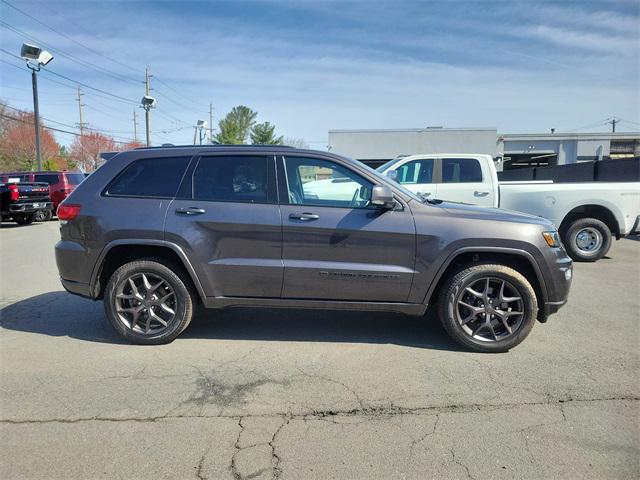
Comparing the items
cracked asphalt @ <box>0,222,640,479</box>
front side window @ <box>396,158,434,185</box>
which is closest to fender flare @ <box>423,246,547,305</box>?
cracked asphalt @ <box>0,222,640,479</box>

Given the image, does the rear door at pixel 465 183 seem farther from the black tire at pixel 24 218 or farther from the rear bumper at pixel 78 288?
the black tire at pixel 24 218

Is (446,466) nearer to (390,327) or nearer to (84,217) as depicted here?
(390,327)

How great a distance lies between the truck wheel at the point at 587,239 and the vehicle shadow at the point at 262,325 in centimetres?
509

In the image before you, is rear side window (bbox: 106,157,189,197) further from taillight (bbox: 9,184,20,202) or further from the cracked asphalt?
taillight (bbox: 9,184,20,202)

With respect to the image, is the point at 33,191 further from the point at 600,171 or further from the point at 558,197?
the point at 600,171

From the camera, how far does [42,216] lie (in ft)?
55.9

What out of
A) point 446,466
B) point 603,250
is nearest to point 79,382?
point 446,466

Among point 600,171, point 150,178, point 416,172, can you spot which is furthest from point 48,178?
point 600,171

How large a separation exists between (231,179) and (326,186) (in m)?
0.96

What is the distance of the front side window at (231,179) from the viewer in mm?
4383

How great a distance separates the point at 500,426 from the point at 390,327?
6.50 feet

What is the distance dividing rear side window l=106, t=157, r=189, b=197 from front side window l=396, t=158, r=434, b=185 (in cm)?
603

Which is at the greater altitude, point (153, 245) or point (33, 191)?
point (33, 191)

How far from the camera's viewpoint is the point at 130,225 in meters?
4.34
